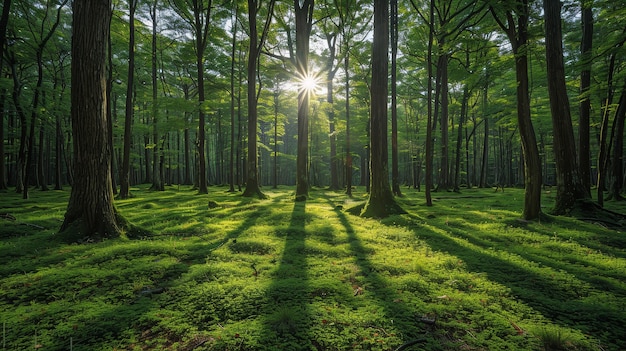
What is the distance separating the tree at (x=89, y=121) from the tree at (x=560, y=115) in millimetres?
10297

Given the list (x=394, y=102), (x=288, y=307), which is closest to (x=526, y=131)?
(x=288, y=307)

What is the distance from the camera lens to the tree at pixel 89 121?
15.6 feet

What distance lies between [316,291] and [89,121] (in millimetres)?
4974

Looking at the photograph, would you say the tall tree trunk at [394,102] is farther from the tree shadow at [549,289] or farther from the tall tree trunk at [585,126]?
the tree shadow at [549,289]

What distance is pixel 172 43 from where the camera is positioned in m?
19.8

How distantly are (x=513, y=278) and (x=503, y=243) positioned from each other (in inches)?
78.6

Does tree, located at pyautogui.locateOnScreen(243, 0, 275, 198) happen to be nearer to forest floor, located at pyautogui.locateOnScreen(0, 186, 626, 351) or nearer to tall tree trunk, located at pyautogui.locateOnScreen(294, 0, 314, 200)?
tall tree trunk, located at pyautogui.locateOnScreen(294, 0, 314, 200)

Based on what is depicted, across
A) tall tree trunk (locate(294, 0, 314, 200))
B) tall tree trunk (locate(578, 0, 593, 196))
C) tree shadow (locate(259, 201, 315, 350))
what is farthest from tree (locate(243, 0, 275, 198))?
tall tree trunk (locate(578, 0, 593, 196))

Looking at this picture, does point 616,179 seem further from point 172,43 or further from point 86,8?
point 172,43

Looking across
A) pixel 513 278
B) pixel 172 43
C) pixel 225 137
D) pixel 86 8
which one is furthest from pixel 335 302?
pixel 225 137

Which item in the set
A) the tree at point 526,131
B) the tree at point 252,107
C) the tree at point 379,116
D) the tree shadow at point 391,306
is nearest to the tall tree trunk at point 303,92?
the tree at point 252,107

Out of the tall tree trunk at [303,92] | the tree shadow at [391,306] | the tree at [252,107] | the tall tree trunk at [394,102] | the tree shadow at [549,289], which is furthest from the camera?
the tall tree trunk at [394,102]

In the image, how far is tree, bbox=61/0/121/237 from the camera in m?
4.77

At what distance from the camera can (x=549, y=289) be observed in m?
3.19
